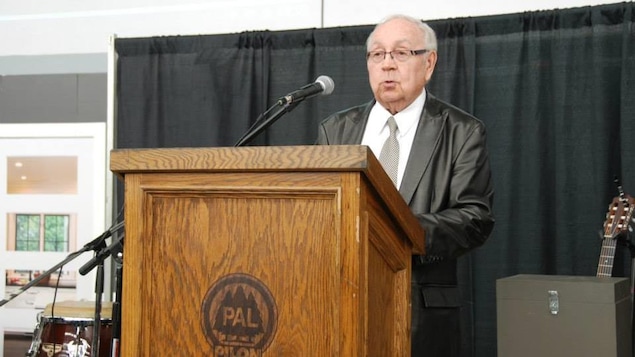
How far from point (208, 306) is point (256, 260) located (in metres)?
0.12

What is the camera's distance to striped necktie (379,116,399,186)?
7.07ft

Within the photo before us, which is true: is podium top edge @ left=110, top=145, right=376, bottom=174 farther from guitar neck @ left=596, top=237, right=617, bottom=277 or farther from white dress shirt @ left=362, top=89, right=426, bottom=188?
guitar neck @ left=596, top=237, right=617, bottom=277

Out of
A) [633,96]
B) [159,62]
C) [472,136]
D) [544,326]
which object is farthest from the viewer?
[159,62]

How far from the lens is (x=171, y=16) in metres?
4.74

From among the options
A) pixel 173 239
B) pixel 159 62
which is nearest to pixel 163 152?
pixel 173 239

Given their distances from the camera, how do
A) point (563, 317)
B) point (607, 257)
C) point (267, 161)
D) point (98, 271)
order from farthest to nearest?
point (607, 257) < point (563, 317) < point (98, 271) < point (267, 161)

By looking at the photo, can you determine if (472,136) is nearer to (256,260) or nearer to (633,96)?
(256,260)

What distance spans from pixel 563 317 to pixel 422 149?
145cm

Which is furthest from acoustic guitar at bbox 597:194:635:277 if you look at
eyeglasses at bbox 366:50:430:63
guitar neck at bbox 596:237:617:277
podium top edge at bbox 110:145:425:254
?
podium top edge at bbox 110:145:425:254

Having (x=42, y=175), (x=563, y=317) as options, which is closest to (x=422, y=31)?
(x=563, y=317)

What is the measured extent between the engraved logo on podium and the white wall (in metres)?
3.12

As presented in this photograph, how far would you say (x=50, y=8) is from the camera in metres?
4.92

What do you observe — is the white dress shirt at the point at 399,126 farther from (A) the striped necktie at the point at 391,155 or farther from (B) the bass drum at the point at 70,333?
(B) the bass drum at the point at 70,333

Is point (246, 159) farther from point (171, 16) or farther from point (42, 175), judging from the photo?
point (42, 175)
